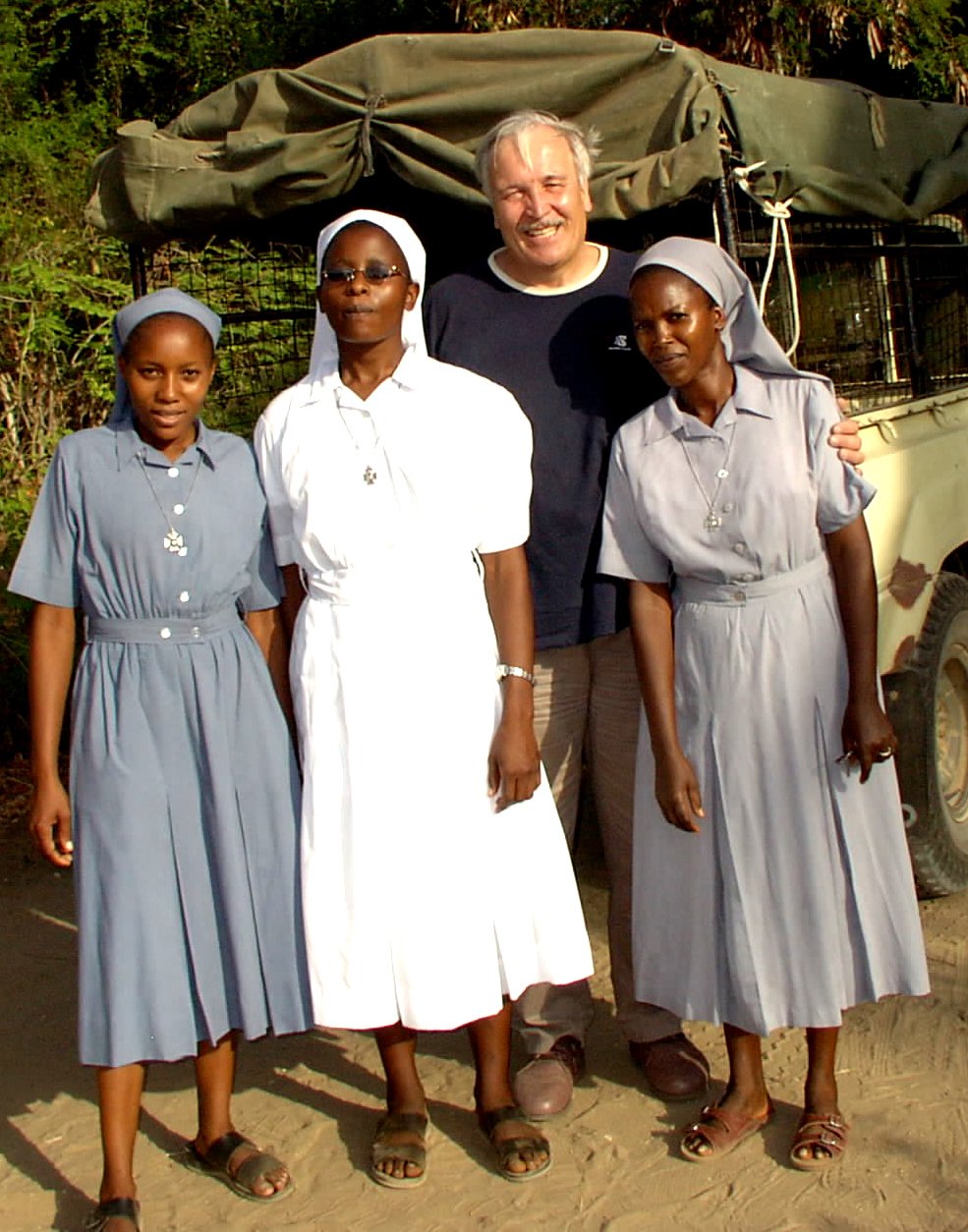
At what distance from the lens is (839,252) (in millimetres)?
4762

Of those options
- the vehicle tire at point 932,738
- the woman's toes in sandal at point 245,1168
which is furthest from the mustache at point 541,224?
the woman's toes in sandal at point 245,1168

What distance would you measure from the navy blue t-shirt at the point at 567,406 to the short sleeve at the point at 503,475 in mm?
212

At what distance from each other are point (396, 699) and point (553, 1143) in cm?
110

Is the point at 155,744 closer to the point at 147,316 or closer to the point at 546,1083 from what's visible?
the point at 147,316

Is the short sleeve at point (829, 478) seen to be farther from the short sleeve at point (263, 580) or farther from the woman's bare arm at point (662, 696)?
the short sleeve at point (263, 580)

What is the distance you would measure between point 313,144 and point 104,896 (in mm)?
2251

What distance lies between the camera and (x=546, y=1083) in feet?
10.9

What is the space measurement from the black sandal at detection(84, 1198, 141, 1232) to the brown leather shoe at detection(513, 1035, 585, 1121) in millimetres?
890

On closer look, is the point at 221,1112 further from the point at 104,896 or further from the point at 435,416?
the point at 435,416

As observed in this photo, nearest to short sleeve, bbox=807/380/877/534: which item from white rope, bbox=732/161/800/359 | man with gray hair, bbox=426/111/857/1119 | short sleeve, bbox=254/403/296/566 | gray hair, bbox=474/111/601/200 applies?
man with gray hair, bbox=426/111/857/1119

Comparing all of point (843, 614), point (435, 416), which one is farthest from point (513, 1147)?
point (435, 416)

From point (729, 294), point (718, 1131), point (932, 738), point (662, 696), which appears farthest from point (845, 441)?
point (932, 738)

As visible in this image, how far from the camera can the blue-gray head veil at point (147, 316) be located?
2.86 meters

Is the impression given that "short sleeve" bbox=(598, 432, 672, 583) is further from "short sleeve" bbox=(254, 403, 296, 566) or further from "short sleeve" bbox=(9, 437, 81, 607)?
"short sleeve" bbox=(9, 437, 81, 607)
